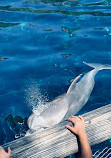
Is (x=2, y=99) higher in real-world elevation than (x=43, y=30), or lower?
lower

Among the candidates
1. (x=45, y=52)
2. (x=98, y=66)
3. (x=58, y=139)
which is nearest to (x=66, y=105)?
(x=58, y=139)

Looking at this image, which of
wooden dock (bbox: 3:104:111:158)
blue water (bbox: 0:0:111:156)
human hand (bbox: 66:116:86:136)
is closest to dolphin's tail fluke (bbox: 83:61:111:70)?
blue water (bbox: 0:0:111:156)

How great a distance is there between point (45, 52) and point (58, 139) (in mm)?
4059

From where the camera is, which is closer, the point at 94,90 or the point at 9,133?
the point at 9,133

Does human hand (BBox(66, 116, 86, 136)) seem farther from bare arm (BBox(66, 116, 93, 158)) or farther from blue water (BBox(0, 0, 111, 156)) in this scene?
blue water (BBox(0, 0, 111, 156))

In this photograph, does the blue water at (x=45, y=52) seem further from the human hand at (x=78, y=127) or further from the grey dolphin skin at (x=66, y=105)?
the human hand at (x=78, y=127)

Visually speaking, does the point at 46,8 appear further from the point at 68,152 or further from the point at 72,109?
the point at 68,152

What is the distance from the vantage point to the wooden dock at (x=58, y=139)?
2318 mm

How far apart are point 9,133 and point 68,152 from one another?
155cm

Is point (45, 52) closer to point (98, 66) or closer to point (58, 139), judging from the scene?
point (98, 66)

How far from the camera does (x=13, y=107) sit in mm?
4324

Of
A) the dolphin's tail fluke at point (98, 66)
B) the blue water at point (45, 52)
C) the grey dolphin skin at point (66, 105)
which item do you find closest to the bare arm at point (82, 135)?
the grey dolphin skin at point (66, 105)

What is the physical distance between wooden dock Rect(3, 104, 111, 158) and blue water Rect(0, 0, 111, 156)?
124 centimetres

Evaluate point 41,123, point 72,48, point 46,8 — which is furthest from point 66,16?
point 41,123
